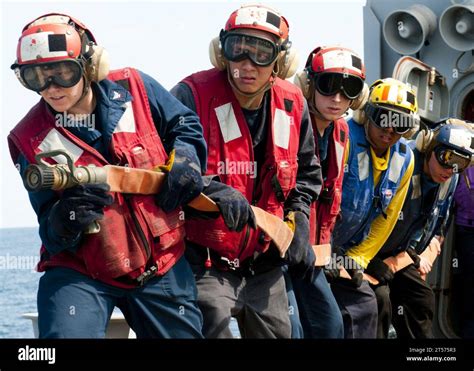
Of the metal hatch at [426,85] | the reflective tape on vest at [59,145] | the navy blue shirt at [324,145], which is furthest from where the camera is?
the metal hatch at [426,85]

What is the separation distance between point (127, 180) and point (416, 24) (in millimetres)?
5558

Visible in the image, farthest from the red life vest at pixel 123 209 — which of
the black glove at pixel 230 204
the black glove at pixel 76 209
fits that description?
the black glove at pixel 230 204

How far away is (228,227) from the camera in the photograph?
592cm

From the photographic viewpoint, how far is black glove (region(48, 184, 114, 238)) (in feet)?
17.4

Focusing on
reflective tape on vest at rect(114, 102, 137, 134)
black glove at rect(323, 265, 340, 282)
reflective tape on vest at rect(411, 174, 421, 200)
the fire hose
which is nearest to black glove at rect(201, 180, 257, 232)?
the fire hose

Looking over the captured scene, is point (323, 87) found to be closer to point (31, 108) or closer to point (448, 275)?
point (31, 108)

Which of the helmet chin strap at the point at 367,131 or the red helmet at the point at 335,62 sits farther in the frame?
the helmet chin strap at the point at 367,131

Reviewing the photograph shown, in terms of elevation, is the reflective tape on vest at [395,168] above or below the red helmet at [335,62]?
below

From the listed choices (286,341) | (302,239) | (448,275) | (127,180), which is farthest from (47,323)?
(448,275)

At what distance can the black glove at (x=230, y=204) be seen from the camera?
5.87m

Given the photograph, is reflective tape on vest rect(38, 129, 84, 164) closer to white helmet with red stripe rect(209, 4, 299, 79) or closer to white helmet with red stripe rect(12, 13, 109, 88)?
white helmet with red stripe rect(12, 13, 109, 88)

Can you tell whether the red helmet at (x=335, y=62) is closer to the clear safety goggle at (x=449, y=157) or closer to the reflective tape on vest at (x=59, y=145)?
the clear safety goggle at (x=449, y=157)

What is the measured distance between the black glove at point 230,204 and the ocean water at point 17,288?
89 cm

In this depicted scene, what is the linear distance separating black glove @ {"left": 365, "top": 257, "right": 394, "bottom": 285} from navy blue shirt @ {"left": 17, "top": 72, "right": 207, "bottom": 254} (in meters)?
2.63
